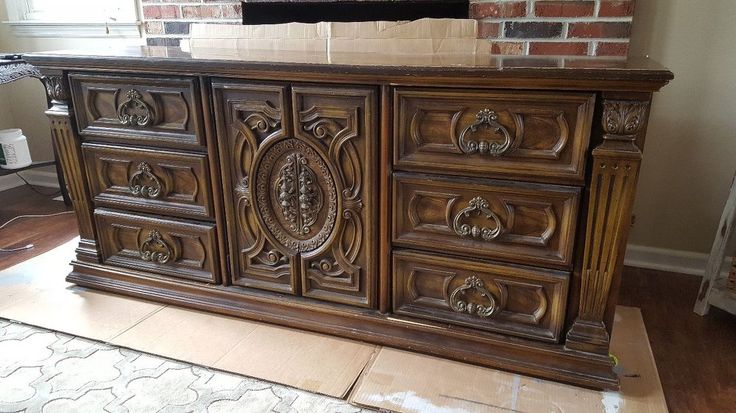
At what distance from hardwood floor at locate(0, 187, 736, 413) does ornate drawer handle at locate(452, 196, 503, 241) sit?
1.93ft

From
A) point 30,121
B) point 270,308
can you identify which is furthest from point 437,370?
point 30,121

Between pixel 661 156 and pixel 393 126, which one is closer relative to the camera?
pixel 393 126

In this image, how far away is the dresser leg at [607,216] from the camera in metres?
1.13

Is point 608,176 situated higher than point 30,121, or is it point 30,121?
point 608,176

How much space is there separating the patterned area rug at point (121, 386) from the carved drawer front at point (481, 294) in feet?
1.10

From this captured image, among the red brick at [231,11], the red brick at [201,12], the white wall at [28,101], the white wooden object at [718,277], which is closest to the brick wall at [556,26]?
the white wooden object at [718,277]

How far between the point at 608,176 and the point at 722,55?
908mm

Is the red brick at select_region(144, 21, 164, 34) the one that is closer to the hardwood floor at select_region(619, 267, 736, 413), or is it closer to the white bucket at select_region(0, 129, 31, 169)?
the white bucket at select_region(0, 129, 31, 169)

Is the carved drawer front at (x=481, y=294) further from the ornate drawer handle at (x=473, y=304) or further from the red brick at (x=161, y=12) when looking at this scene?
the red brick at (x=161, y=12)

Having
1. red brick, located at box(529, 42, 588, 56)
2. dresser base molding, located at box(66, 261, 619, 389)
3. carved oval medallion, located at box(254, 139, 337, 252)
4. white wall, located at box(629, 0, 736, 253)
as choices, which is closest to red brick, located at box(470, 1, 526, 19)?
red brick, located at box(529, 42, 588, 56)

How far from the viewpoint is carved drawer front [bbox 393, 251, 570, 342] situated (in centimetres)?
131

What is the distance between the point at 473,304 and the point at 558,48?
93cm

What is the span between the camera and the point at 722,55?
1.70 metres

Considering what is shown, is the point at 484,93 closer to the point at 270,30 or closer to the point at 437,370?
the point at 437,370
